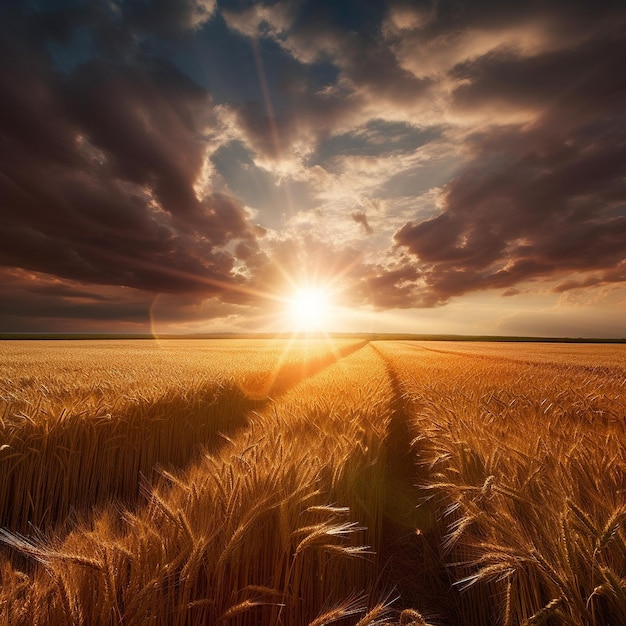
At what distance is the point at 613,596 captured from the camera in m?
1.27

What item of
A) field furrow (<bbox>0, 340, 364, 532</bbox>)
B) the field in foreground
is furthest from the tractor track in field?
field furrow (<bbox>0, 340, 364, 532</bbox>)

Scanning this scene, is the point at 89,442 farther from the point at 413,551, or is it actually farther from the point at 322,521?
the point at 413,551

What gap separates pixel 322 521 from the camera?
6.75 feet

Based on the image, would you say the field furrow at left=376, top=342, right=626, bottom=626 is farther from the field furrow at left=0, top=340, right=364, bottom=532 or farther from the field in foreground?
the field furrow at left=0, top=340, right=364, bottom=532

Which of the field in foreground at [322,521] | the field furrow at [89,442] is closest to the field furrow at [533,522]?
the field in foreground at [322,521]

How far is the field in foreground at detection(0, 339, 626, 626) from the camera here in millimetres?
1258

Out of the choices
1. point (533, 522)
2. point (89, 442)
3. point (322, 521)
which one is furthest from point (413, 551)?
point (89, 442)

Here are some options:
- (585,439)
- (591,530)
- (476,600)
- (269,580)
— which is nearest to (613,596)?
(591,530)

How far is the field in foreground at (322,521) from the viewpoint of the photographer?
1258mm

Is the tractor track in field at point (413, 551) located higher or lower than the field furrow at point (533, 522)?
lower

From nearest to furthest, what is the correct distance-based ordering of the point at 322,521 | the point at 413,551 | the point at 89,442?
the point at 322,521
the point at 413,551
the point at 89,442

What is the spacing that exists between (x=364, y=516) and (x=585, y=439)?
6.20ft

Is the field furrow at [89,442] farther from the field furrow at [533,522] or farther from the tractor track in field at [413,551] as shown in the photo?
the field furrow at [533,522]

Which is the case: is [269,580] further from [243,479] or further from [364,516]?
[364,516]
